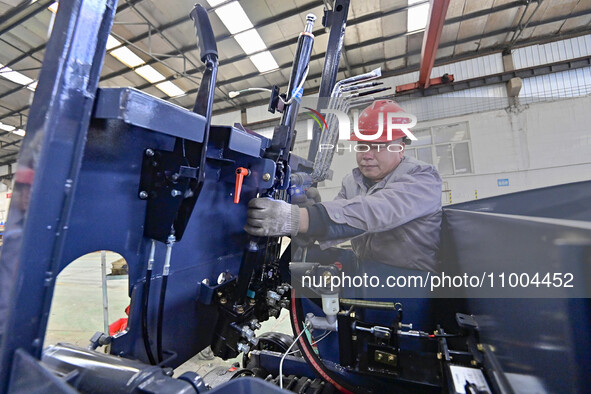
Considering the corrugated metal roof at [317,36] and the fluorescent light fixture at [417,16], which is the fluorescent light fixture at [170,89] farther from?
the fluorescent light fixture at [417,16]

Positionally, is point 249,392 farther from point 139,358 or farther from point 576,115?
point 576,115

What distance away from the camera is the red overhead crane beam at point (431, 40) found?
2.98 m

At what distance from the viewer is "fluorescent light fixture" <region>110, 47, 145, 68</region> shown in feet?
16.3

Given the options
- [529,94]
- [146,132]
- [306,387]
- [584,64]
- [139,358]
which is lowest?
[306,387]

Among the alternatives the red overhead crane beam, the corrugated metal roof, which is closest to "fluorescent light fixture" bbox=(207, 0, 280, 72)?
the corrugated metal roof

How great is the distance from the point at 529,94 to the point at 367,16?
11.5 ft

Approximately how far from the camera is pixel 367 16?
426cm

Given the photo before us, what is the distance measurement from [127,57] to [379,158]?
243 inches

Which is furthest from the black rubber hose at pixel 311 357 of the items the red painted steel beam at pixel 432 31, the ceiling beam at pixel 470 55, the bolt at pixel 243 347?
the ceiling beam at pixel 470 55

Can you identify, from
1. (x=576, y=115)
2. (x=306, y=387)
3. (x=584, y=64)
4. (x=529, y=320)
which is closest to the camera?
(x=529, y=320)

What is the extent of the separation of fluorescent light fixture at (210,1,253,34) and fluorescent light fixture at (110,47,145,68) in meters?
2.24

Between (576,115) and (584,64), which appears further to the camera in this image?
(584,64)

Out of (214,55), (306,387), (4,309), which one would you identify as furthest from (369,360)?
(214,55)

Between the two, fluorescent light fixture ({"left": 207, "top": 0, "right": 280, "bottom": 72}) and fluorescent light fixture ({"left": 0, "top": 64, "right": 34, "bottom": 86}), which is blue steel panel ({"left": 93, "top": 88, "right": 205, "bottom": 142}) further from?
fluorescent light fixture ({"left": 0, "top": 64, "right": 34, "bottom": 86})
